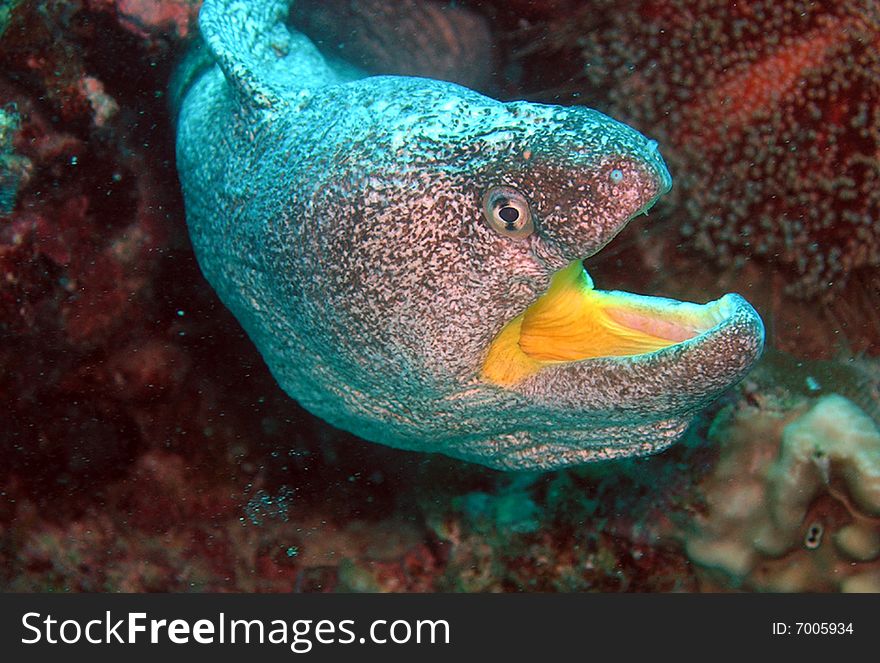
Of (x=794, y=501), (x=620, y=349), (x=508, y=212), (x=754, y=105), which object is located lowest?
(x=794, y=501)

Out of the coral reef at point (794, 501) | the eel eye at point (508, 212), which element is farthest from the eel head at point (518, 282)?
the coral reef at point (794, 501)

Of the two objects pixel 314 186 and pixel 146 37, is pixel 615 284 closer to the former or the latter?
pixel 314 186

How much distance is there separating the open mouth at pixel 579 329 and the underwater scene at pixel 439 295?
0.04 ft

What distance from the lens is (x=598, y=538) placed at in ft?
12.5

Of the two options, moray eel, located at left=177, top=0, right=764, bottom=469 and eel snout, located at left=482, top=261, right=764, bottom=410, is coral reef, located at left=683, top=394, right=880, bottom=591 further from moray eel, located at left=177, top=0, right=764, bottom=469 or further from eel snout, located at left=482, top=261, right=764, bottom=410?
eel snout, located at left=482, top=261, right=764, bottom=410

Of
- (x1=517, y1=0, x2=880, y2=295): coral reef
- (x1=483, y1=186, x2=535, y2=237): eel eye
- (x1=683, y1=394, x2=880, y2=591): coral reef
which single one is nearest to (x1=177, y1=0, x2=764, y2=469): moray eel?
(x1=483, y1=186, x2=535, y2=237): eel eye

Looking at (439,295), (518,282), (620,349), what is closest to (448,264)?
(439,295)

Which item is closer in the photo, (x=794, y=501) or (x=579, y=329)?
(x=579, y=329)

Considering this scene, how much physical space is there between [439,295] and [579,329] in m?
0.63

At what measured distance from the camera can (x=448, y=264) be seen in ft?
7.02

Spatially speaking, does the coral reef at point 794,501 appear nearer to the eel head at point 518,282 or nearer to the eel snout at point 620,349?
the eel head at point 518,282

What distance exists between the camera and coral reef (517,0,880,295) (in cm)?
282

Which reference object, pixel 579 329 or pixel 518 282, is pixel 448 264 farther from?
pixel 579 329

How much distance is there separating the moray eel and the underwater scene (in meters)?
0.01
